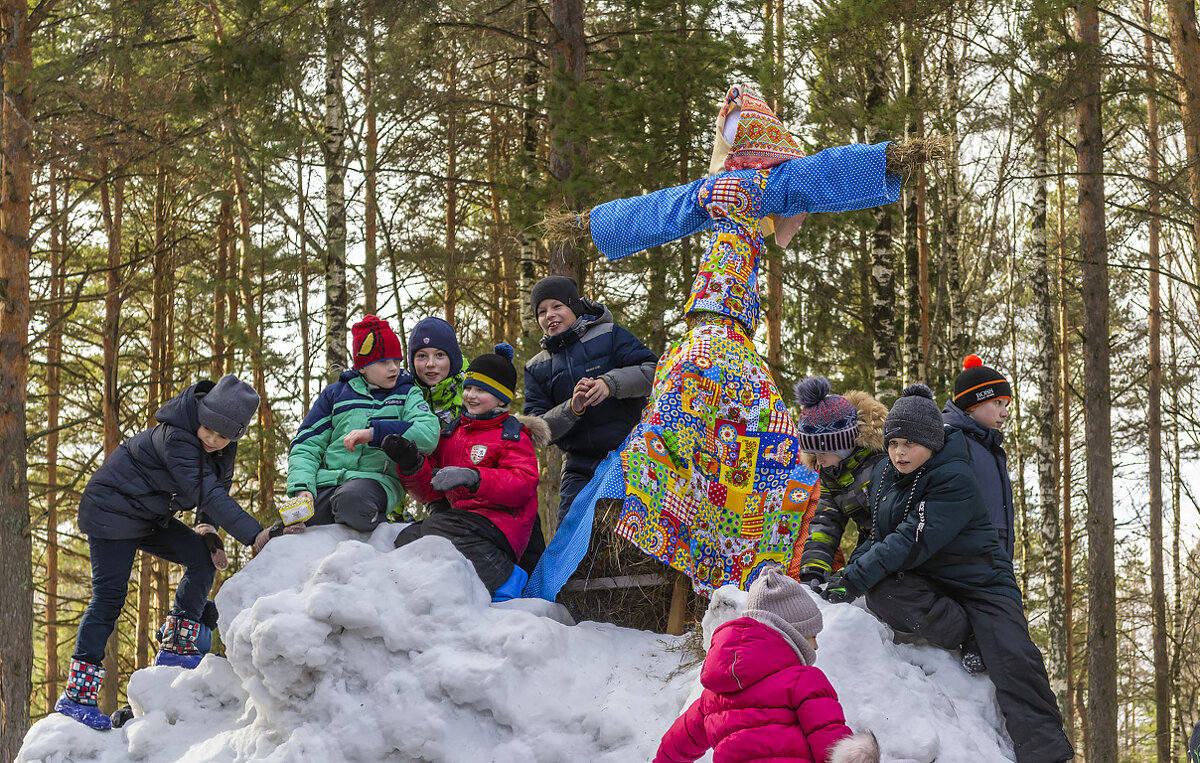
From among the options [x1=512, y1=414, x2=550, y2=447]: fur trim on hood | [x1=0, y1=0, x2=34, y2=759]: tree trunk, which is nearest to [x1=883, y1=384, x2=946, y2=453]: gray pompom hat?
[x1=512, y1=414, x2=550, y2=447]: fur trim on hood

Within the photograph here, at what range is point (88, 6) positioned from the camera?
1005cm

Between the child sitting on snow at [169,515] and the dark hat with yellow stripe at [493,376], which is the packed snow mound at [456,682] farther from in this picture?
the dark hat with yellow stripe at [493,376]

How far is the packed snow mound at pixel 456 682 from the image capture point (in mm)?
3844

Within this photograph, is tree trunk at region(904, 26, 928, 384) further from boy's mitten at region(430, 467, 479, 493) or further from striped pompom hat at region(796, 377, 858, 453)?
boy's mitten at region(430, 467, 479, 493)

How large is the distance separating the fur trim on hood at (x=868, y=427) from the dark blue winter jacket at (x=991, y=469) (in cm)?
35

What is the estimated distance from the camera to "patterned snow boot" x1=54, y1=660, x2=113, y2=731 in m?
4.56

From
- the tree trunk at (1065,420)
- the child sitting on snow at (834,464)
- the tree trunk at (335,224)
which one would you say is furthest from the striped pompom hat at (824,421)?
the tree trunk at (1065,420)

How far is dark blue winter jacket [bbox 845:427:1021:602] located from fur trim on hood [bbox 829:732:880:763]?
135 cm

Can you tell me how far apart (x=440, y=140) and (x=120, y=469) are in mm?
10085

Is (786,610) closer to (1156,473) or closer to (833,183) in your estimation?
(833,183)

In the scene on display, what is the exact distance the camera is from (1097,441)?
10.4m

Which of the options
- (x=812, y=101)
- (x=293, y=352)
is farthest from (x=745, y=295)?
(x=293, y=352)

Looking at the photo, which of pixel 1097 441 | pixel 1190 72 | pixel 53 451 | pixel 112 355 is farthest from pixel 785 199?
pixel 53 451

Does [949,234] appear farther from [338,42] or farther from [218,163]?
[218,163]
